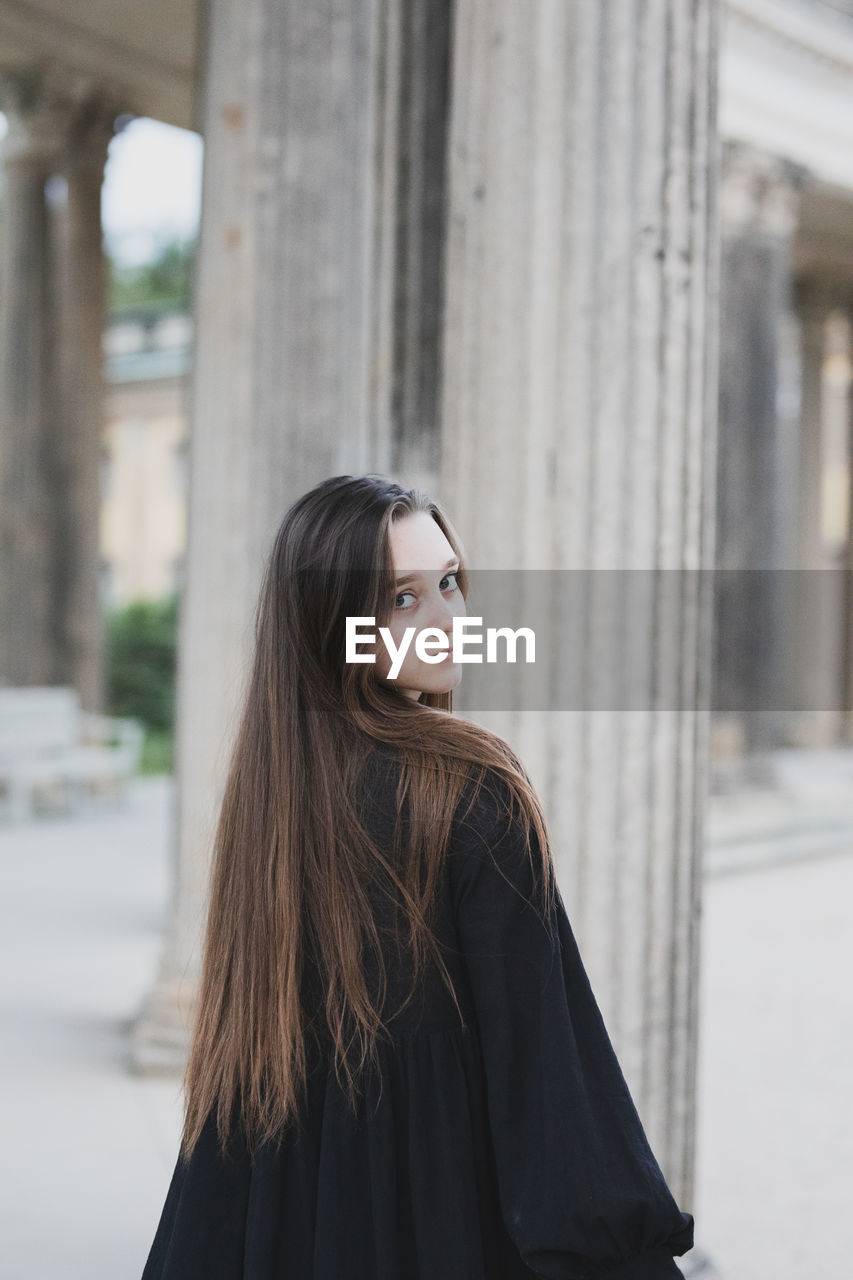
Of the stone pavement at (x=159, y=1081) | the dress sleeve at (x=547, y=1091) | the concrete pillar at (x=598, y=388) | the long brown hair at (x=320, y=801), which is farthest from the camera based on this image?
the stone pavement at (x=159, y=1081)

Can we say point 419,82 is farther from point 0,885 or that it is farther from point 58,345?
point 58,345

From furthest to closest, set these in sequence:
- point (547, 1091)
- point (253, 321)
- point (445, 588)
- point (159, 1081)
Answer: point (253, 321) → point (159, 1081) → point (445, 588) → point (547, 1091)

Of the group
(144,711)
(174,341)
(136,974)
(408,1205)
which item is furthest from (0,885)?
(174,341)

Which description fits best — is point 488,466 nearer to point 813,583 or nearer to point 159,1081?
point 159,1081

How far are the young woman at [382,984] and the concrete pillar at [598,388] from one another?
3.73 feet

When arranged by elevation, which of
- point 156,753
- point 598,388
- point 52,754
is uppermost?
point 598,388

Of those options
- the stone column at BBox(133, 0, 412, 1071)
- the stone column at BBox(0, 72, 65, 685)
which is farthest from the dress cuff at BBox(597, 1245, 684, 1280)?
the stone column at BBox(0, 72, 65, 685)

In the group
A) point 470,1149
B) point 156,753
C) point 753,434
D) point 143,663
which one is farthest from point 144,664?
point 470,1149

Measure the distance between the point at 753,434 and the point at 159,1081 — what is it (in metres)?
9.71

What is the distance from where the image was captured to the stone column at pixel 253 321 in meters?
5.27

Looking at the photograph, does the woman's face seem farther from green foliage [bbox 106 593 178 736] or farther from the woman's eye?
green foliage [bbox 106 593 178 736]

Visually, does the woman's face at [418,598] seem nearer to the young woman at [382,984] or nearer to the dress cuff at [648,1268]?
the young woman at [382,984]

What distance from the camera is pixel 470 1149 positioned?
5.49ft

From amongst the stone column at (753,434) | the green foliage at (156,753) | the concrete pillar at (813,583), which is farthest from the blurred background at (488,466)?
the concrete pillar at (813,583)
